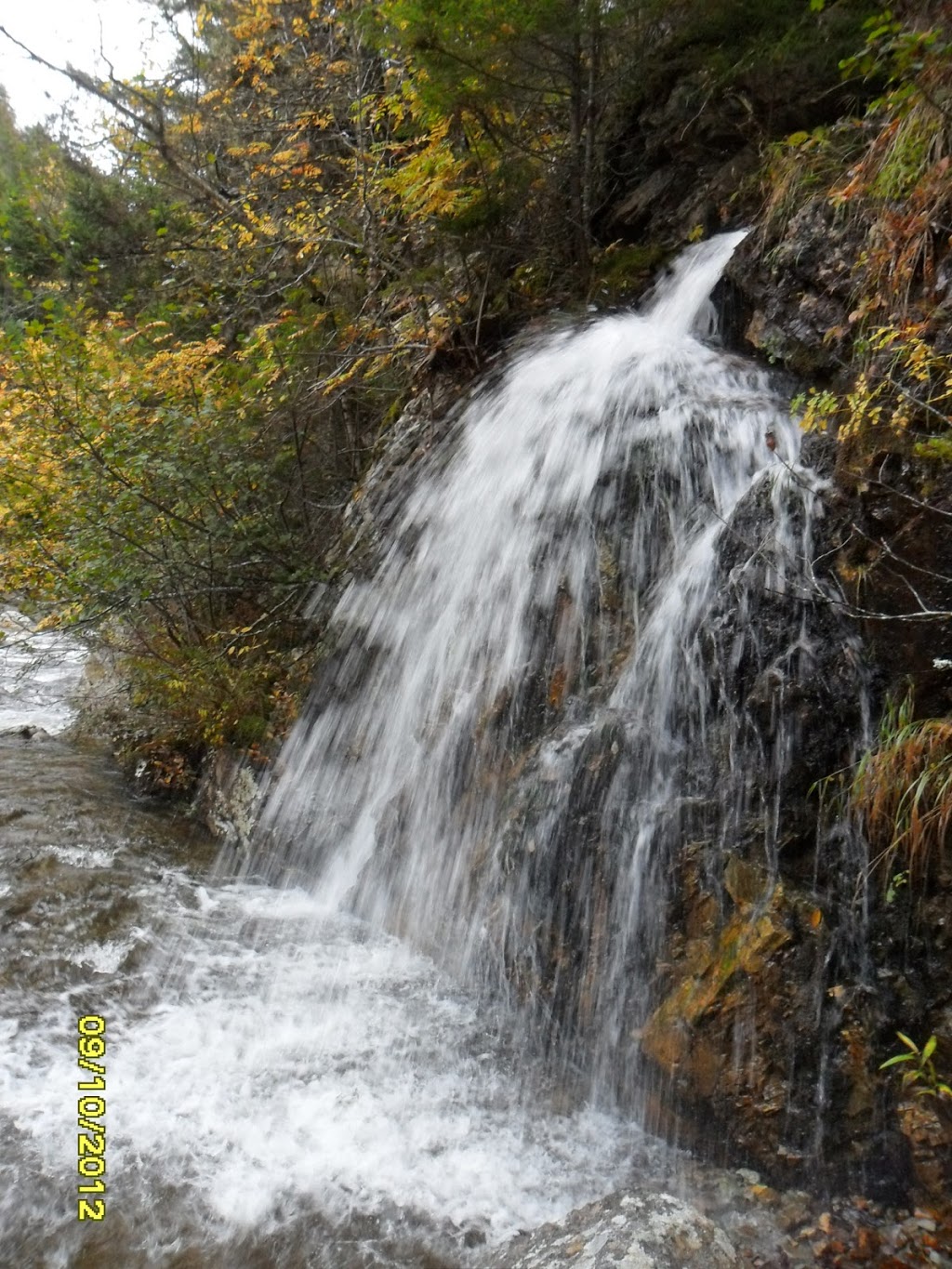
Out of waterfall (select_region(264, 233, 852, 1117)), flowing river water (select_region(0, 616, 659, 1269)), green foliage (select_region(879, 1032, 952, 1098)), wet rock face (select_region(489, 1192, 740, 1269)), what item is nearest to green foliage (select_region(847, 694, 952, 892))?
waterfall (select_region(264, 233, 852, 1117))

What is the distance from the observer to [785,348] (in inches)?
206

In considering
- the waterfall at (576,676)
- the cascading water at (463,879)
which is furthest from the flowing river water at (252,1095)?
the waterfall at (576,676)

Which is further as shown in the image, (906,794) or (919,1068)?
(906,794)

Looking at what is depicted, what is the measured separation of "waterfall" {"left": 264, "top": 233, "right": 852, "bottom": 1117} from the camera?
3666mm

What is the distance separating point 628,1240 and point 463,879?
2.05 meters

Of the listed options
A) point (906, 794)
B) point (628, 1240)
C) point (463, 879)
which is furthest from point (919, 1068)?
point (463, 879)

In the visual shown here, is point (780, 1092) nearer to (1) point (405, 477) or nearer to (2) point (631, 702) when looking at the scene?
(2) point (631, 702)

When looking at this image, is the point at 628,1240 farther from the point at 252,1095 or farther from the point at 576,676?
the point at 576,676

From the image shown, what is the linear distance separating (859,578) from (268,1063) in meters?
3.39

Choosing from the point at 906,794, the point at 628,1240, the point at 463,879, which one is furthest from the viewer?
the point at 463,879

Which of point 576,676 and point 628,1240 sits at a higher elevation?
point 576,676

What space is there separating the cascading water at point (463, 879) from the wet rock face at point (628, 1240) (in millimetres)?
172

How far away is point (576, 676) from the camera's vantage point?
180 inches

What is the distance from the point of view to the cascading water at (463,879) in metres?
3.10
